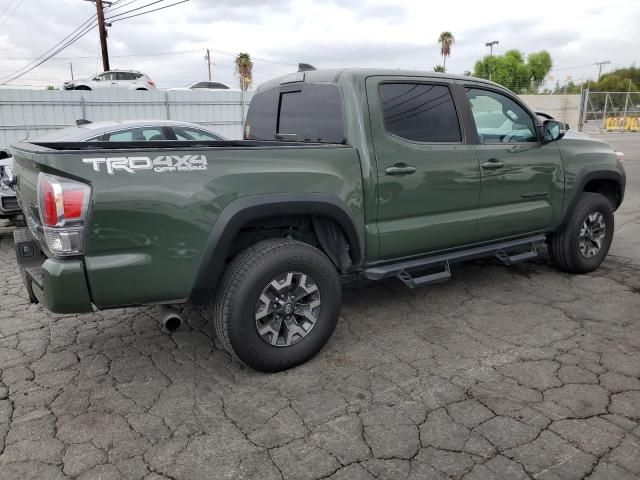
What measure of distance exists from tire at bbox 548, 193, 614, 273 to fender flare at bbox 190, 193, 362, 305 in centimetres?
280

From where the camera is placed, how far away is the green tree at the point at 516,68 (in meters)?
69.4

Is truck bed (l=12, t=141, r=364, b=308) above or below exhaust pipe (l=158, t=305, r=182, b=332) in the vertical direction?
above

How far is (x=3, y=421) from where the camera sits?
2809 mm

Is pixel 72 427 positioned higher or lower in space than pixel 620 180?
lower

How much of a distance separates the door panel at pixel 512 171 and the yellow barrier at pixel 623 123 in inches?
1226

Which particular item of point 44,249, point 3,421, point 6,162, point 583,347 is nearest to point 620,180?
point 583,347

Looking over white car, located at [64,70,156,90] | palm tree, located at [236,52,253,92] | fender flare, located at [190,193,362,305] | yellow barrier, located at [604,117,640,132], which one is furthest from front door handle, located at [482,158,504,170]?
palm tree, located at [236,52,253,92]

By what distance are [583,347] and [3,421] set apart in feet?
12.0

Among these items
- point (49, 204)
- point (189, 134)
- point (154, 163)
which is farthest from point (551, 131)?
point (189, 134)

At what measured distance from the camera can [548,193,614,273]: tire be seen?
498cm

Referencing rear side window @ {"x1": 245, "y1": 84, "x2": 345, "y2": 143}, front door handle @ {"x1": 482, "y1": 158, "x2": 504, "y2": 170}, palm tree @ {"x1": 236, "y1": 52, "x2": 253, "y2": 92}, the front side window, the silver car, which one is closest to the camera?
rear side window @ {"x1": 245, "y1": 84, "x2": 345, "y2": 143}

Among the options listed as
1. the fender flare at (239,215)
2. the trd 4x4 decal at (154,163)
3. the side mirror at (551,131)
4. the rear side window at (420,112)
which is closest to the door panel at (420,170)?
the rear side window at (420,112)

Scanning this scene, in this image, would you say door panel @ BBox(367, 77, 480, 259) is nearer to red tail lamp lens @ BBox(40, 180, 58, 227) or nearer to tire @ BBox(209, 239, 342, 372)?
tire @ BBox(209, 239, 342, 372)

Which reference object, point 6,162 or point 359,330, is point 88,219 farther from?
point 6,162
